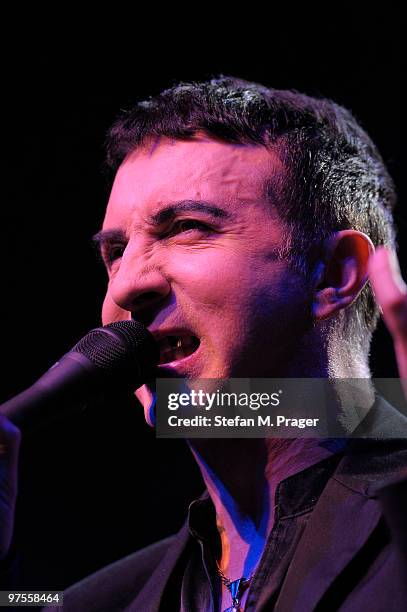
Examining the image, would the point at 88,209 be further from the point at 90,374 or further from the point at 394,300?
the point at 394,300

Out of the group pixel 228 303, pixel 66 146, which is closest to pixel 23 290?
pixel 66 146

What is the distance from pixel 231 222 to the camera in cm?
148

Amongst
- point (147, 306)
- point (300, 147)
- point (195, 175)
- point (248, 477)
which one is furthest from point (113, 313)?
point (300, 147)

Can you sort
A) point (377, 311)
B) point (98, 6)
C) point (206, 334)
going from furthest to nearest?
point (98, 6), point (377, 311), point (206, 334)

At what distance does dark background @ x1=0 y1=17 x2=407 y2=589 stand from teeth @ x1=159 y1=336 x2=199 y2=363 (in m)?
0.77

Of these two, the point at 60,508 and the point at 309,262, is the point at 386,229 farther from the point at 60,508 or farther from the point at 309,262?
the point at 60,508

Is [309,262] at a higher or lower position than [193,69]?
lower

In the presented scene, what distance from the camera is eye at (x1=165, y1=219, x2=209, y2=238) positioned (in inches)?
58.6

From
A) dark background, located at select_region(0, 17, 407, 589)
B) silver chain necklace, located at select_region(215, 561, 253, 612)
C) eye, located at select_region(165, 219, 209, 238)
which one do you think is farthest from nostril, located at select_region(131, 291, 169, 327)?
dark background, located at select_region(0, 17, 407, 589)

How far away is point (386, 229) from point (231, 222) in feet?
1.75

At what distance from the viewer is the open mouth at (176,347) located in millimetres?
1413

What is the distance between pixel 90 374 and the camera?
44.9 inches

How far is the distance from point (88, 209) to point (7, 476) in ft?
4.57

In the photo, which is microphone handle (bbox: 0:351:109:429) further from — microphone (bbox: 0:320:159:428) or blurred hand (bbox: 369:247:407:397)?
blurred hand (bbox: 369:247:407:397)
